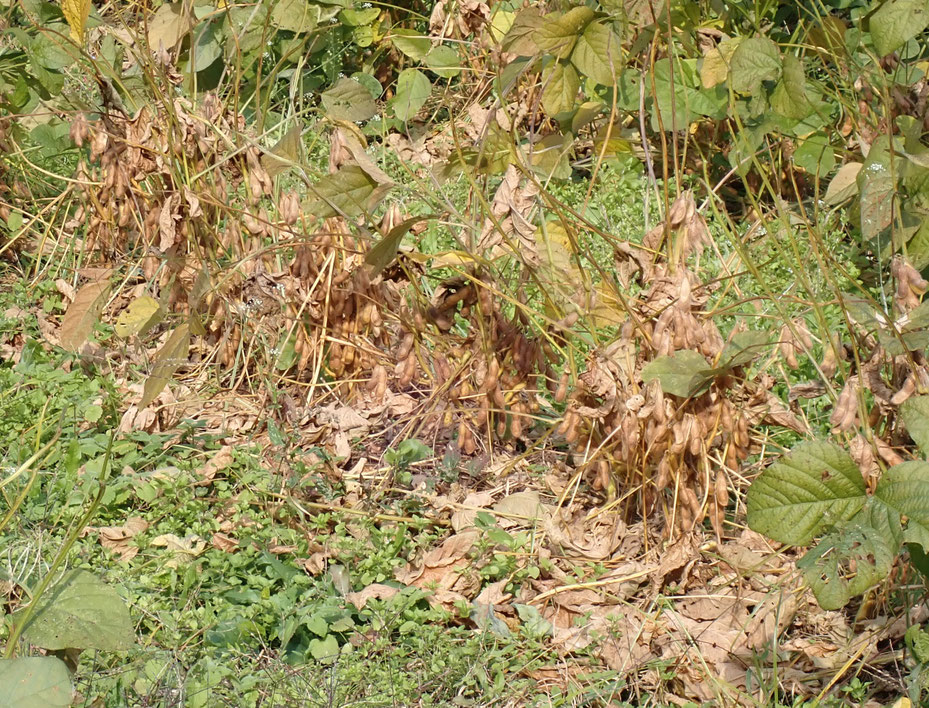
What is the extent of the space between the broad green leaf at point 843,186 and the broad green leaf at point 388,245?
953 mm

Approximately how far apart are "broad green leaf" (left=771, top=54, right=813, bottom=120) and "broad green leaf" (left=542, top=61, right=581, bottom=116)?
400mm

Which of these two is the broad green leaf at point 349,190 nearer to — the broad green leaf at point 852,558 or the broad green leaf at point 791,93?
the broad green leaf at point 791,93

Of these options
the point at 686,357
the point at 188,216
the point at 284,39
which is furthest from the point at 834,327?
the point at 284,39

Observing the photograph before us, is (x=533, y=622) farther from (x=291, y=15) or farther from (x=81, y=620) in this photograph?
(x=291, y=15)

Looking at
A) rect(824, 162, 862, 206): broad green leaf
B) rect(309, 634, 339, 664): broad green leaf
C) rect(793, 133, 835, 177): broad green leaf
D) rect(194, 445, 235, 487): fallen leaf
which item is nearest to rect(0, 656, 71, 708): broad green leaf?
rect(309, 634, 339, 664): broad green leaf

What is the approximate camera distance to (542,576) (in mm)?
2203

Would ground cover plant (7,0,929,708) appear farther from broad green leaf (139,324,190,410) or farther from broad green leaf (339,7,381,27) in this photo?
broad green leaf (339,7,381,27)

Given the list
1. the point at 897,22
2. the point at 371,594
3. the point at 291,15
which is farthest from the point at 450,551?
the point at 291,15

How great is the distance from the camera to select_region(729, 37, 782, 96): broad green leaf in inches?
87.6

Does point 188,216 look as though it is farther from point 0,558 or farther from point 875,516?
point 875,516

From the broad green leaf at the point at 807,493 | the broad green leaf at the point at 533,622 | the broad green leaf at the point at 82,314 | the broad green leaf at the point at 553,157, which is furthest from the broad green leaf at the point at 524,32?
the broad green leaf at the point at 82,314

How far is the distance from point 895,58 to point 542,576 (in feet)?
6.30

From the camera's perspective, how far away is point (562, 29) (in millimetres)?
2117

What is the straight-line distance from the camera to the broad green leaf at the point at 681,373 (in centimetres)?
191
